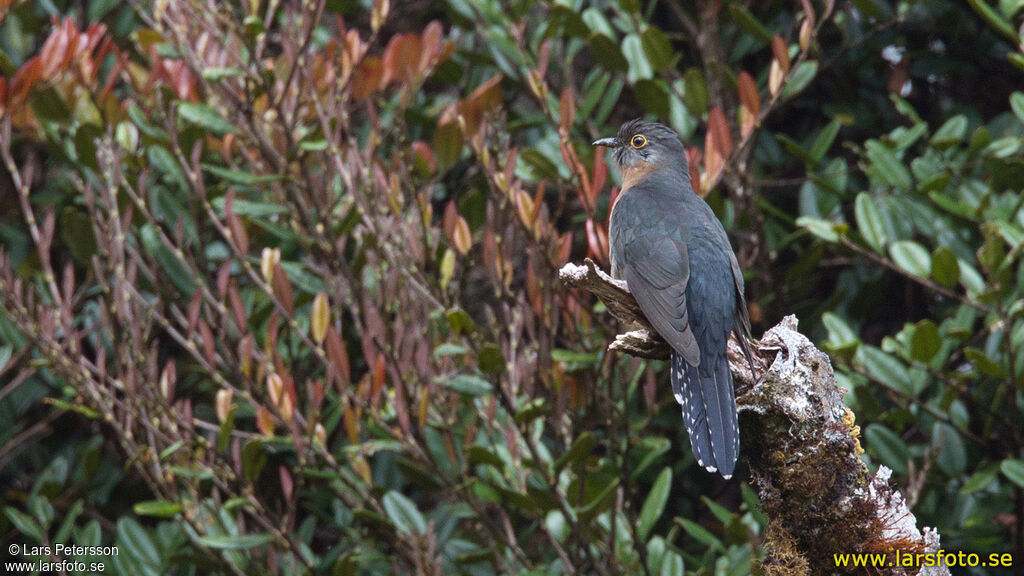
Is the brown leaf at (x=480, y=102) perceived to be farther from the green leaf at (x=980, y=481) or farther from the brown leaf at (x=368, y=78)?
the green leaf at (x=980, y=481)

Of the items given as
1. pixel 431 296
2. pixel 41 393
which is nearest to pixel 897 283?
pixel 431 296

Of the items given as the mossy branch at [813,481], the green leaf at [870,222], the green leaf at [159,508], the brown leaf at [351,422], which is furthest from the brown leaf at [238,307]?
the green leaf at [870,222]

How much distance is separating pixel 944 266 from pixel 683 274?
1072 mm

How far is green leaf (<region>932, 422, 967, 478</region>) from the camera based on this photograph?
432cm

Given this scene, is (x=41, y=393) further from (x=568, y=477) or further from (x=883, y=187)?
(x=883, y=187)

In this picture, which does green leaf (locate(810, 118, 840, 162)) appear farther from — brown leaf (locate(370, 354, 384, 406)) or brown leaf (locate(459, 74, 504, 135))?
brown leaf (locate(370, 354, 384, 406))

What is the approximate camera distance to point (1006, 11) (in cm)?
442

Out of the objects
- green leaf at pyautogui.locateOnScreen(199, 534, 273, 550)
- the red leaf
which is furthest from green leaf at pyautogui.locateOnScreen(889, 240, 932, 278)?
the red leaf

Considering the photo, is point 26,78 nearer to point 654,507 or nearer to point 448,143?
point 448,143

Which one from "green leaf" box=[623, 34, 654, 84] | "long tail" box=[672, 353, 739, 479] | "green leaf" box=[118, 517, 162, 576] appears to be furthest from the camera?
"green leaf" box=[623, 34, 654, 84]

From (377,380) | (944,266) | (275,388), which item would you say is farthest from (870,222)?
(275,388)

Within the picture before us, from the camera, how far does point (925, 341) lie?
4129mm

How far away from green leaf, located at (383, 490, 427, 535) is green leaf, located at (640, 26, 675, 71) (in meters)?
2.13

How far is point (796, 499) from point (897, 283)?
2.89 m
